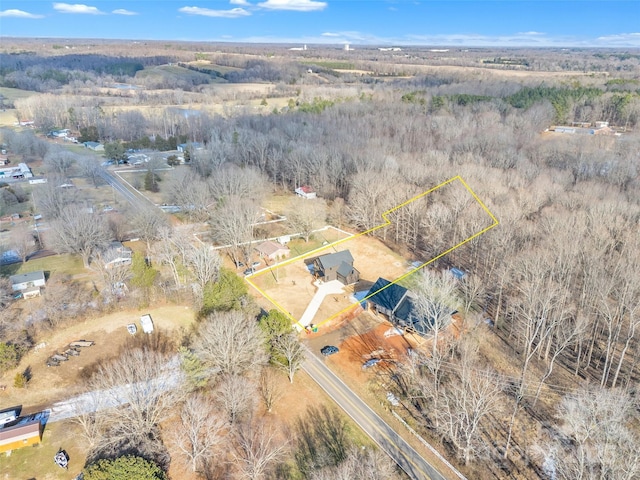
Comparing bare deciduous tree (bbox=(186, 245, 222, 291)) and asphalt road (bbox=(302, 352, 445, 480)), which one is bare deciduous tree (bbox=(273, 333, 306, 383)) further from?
bare deciduous tree (bbox=(186, 245, 222, 291))

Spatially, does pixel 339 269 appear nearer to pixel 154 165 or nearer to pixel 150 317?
pixel 150 317

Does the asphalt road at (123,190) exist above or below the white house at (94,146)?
below

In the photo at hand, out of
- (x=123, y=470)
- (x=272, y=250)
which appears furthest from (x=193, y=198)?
(x=123, y=470)

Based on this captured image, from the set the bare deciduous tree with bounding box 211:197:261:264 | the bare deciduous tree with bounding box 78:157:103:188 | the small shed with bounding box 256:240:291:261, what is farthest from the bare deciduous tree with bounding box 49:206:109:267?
the bare deciduous tree with bounding box 78:157:103:188

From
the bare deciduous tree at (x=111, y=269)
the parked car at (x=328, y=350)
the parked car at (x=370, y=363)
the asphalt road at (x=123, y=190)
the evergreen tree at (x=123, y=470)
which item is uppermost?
the asphalt road at (x=123, y=190)

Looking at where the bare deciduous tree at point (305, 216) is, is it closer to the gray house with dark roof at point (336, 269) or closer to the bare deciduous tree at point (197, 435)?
the gray house with dark roof at point (336, 269)

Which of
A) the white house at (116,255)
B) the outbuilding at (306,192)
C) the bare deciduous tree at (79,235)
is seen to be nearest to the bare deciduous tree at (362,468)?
the white house at (116,255)

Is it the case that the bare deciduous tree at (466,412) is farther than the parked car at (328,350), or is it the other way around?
the parked car at (328,350)
